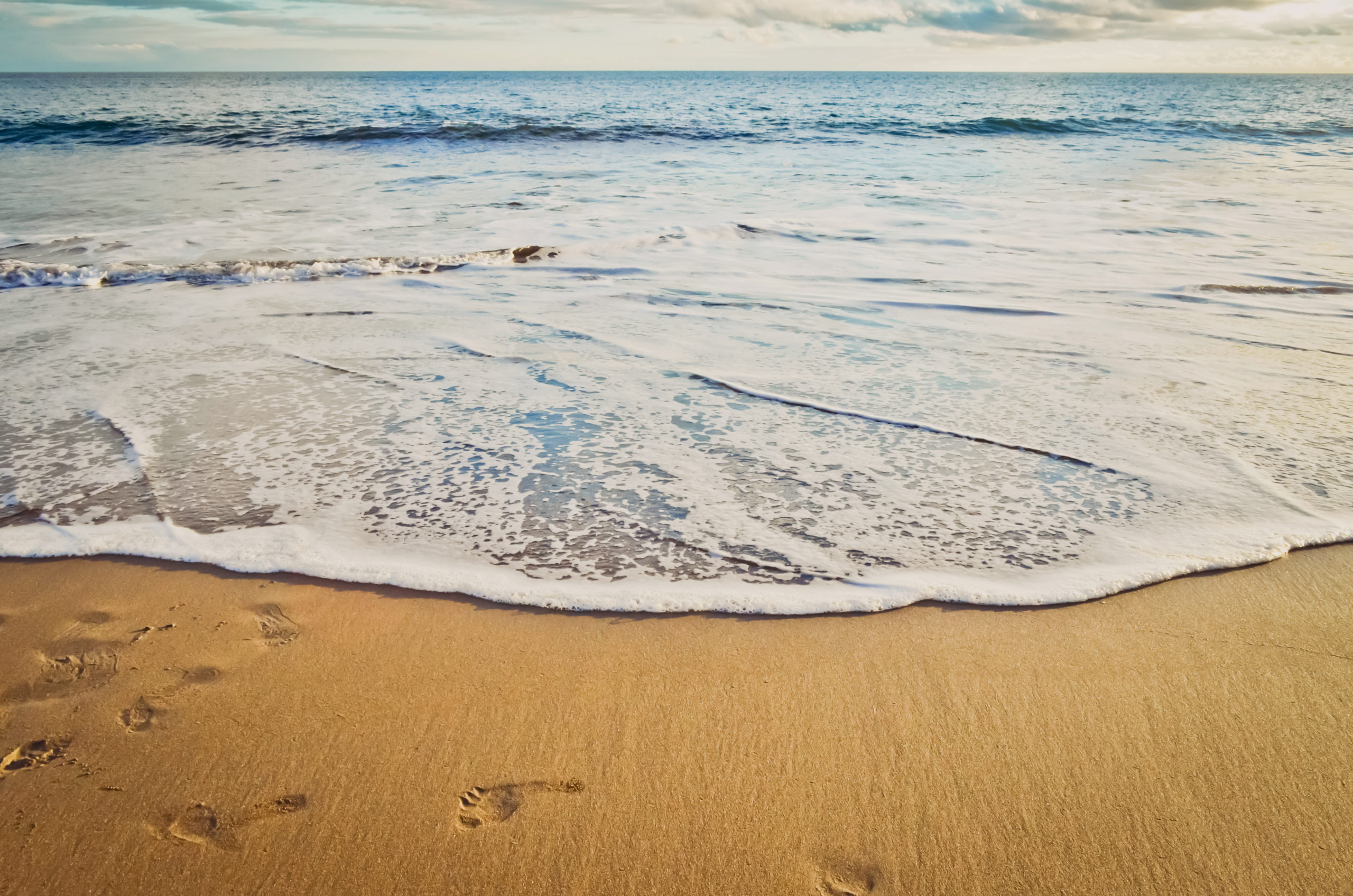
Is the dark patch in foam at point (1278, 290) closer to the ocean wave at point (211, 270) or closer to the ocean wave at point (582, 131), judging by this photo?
the ocean wave at point (211, 270)

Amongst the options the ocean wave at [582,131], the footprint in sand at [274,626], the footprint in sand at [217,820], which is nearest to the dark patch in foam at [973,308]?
the footprint in sand at [274,626]

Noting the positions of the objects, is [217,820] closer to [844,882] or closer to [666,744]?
[666,744]

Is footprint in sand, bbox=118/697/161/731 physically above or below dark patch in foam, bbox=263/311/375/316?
below

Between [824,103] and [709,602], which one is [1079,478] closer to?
[709,602]

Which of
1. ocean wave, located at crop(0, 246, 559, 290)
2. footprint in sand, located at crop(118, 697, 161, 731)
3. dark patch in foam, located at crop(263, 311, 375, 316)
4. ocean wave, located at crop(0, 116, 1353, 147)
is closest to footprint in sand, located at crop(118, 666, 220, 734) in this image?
footprint in sand, located at crop(118, 697, 161, 731)

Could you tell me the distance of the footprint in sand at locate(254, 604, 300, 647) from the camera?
1998 millimetres

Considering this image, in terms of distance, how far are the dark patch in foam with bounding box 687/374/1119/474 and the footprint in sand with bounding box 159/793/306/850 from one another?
2.49 meters

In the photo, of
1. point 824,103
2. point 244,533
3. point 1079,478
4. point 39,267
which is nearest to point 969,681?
point 1079,478

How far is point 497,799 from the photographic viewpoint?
155 centimetres

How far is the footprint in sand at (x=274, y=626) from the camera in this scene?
2.00 meters

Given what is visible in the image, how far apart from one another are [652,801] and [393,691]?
2.31 ft

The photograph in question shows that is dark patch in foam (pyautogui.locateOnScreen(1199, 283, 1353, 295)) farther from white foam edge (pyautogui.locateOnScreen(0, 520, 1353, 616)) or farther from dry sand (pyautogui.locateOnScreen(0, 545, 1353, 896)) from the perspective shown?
dry sand (pyautogui.locateOnScreen(0, 545, 1353, 896))

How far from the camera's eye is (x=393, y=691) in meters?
1.83

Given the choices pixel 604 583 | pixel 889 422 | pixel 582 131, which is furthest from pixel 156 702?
pixel 582 131
